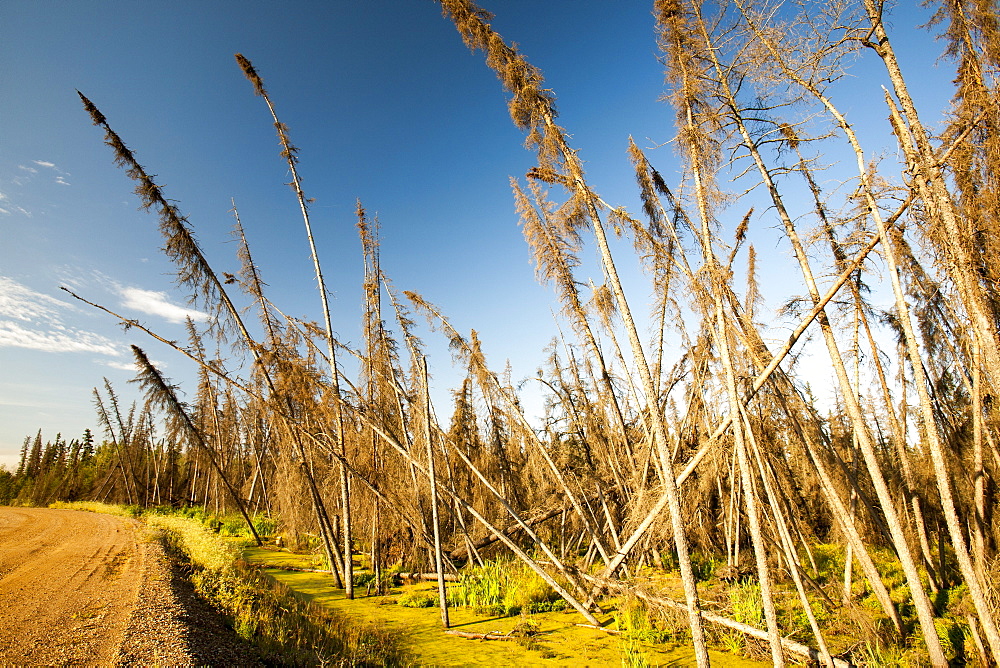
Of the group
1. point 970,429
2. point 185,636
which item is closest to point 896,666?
point 970,429

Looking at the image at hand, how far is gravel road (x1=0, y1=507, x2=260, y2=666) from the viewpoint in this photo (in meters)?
4.64

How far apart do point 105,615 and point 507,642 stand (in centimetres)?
576

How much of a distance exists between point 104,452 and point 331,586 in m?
54.5

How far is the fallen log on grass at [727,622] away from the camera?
491 centimetres

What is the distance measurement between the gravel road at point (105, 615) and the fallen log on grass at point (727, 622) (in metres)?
5.24

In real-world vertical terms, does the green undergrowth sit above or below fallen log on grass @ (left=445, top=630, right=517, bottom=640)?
above

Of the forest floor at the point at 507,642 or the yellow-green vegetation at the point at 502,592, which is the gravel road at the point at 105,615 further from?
the yellow-green vegetation at the point at 502,592

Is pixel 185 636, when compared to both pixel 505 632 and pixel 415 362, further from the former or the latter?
pixel 415 362

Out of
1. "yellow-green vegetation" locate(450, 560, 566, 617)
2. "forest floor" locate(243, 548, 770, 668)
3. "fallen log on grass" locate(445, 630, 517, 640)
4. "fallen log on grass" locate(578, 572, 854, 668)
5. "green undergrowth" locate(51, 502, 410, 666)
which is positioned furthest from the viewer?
"yellow-green vegetation" locate(450, 560, 566, 617)

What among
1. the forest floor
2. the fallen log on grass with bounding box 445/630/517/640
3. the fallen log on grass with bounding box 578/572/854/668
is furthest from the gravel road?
the fallen log on grass with bounding box 578/572/854/668

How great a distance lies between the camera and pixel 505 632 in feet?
24.5

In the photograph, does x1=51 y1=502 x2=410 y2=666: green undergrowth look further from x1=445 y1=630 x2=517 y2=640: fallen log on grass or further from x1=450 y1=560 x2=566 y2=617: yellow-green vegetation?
x1=450 y1=560 x2=566 y2=617: yellow-green vegetation

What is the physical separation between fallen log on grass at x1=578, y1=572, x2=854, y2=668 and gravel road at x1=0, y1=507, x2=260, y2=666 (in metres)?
5.24

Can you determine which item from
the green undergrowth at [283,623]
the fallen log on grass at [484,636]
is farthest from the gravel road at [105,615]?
the fallen log on grass at [484,636]
